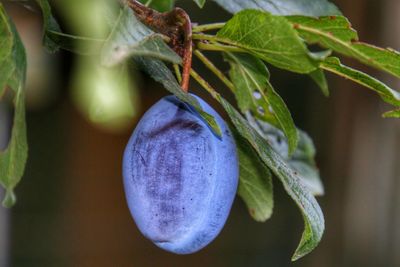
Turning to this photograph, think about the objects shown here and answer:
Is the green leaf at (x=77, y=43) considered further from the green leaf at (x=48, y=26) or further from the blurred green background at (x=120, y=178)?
the blurred green background at (x=120, y=178)

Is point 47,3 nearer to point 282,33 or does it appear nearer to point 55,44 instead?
point 55,44

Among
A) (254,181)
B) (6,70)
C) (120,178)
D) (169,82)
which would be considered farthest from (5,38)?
(120,178)

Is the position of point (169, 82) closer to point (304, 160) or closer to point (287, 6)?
point (287, 6)

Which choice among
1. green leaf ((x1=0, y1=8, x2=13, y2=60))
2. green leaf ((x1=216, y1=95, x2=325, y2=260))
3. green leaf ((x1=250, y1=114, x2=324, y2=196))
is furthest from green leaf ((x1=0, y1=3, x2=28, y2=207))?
green leaf ((x1=250, y1=114, x2=324, y2=196))

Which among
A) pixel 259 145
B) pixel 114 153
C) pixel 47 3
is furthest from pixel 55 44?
pixel 114 153

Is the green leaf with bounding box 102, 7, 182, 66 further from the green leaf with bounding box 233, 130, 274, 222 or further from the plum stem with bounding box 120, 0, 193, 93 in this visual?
the green leaf with bounding box 233, 130, 274, 222

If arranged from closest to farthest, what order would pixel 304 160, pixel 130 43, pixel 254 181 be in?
pixel 130 43, pixel 254 181, pixel 304 160
